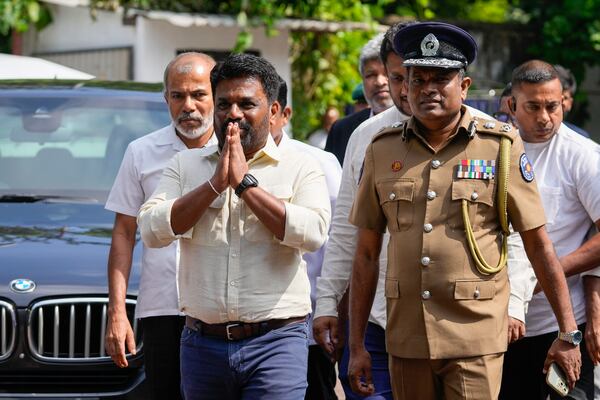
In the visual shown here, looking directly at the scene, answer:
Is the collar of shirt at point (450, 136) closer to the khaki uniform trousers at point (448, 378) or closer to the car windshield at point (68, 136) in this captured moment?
the khaki uniform trousers at point (448, 378)

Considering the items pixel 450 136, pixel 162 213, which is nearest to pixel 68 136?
pixel 162 213

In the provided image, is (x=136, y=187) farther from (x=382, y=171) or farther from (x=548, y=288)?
(x=548, y=288)

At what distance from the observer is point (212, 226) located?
4.45 metres

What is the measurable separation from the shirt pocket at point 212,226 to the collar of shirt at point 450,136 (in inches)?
27.7

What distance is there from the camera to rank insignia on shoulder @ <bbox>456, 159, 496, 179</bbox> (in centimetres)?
425

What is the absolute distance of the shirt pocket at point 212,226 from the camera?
14.5 feet

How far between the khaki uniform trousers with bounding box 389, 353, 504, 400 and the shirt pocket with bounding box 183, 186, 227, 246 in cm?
75

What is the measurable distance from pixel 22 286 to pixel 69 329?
0.30m

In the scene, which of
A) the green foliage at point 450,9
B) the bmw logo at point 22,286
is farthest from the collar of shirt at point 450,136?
the green foliage at point 450,9

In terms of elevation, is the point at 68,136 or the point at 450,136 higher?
the point at 450,136

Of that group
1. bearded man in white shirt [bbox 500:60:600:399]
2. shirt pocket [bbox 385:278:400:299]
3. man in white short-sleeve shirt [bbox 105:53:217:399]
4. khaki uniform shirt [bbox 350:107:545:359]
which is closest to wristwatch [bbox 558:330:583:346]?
khaki uniform shirt [bbox 350:107:545:359]

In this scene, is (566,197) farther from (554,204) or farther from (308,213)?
(308,213)

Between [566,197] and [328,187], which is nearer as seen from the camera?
[566,197]

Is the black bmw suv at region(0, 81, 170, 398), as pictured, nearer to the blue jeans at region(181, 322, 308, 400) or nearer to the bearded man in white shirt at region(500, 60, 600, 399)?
the blue jeans at region(181, 322, 308, 400)
